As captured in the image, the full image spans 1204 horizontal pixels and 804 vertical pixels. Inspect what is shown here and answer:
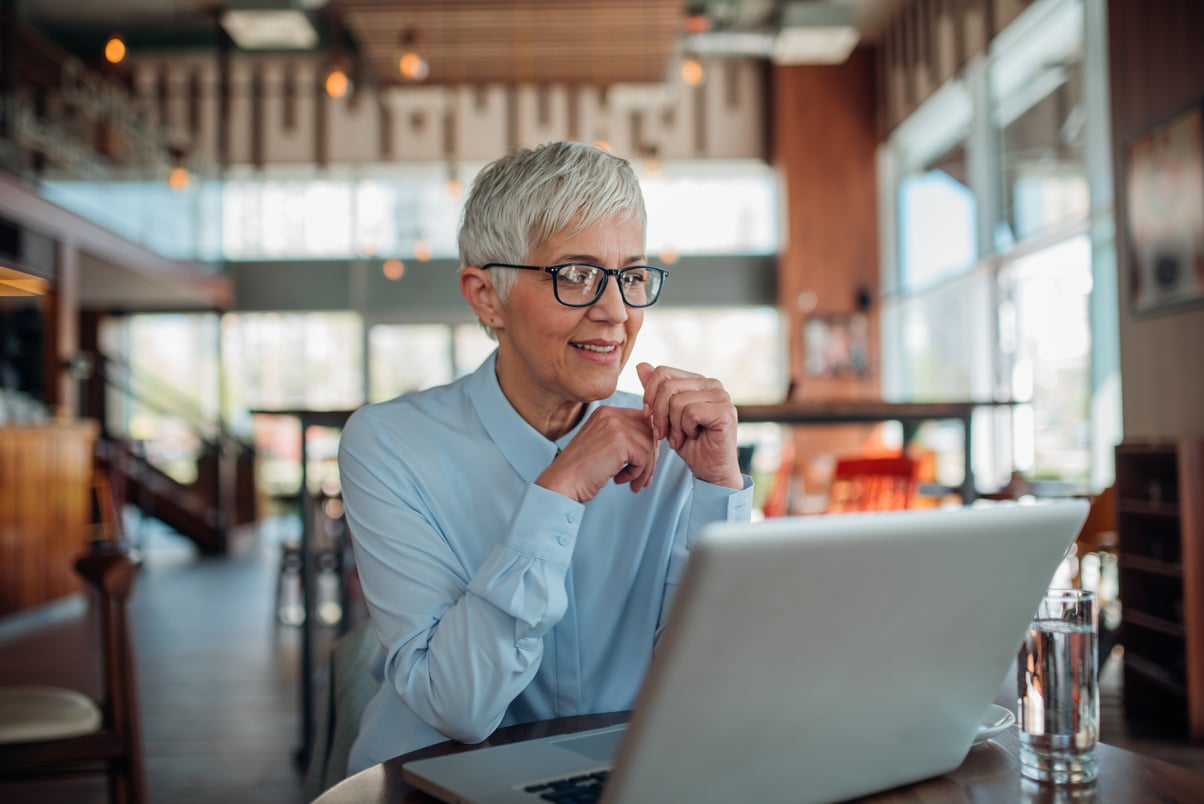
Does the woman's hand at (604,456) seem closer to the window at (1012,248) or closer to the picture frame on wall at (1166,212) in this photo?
the picture frame on wall at (1166,212)

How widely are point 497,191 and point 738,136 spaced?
11077mm

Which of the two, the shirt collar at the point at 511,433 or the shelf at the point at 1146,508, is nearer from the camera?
the shirt collar at the point at 511,433

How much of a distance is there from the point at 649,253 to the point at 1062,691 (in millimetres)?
9689

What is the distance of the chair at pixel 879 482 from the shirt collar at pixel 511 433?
10.8 feet

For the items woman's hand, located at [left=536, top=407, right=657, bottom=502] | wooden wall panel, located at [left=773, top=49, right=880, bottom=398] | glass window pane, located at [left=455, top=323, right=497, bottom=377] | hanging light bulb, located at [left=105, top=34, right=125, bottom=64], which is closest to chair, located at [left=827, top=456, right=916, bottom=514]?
woman's hand, located at [left=536, top=407, right=657, bottom=502]

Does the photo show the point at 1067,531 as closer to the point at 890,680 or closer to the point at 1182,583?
the point at 890,680

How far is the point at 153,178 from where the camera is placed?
32.7 feet

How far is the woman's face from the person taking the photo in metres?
1.28

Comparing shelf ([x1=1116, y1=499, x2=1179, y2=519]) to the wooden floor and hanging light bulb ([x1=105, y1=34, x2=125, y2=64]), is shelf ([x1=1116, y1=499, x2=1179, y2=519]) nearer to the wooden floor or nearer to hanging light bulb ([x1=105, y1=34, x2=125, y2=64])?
the wooden floor

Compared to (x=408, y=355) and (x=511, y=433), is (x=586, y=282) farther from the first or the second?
(x=408, y=355)

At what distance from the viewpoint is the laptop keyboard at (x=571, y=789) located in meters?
0.75

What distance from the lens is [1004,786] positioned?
791mm

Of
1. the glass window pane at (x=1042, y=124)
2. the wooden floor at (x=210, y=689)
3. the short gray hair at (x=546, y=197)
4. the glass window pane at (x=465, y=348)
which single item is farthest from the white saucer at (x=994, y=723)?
the glass window pane at (x=465, y=348)

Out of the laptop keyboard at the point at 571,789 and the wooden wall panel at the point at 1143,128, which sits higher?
the wooden wall panel at the point at 1143,128
